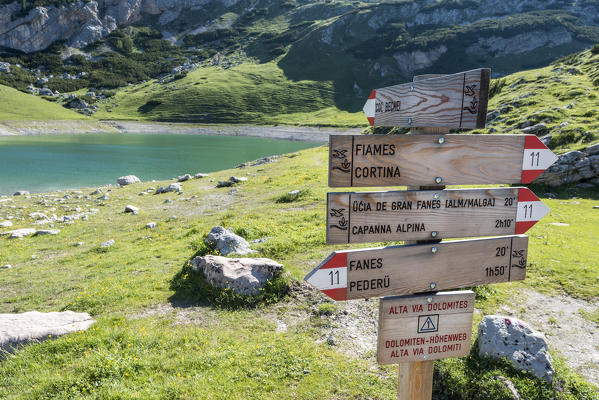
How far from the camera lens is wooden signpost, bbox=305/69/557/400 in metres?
4.06

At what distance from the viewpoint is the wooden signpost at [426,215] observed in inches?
160

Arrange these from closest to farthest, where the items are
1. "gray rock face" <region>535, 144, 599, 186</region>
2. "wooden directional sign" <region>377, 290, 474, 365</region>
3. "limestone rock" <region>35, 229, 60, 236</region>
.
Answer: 1. "wooden directional sign" <region>377, 290, 474, 365</region>
2. "limestone rock" <region>35, 229, 60, 236</region>
3. "gray rock face" <region>535, 144, 599, 186</region>

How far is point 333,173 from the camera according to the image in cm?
390

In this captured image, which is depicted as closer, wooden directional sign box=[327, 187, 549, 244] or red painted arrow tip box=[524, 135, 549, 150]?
wooden directional sign box=[327, 187, 549, 244]

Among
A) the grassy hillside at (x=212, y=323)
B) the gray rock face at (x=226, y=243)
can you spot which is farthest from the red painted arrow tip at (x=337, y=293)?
the gray rock face at (x=226, y=243)

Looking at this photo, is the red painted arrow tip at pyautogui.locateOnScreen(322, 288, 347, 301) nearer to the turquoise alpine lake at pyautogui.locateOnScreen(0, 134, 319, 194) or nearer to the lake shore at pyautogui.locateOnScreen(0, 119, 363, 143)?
the turquoise alpine lake at pyautogui.locateOnScreen(0, 134, 319, 194)

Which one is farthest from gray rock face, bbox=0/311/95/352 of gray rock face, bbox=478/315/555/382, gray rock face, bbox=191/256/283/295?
gray rock face, bbox=478/315/555/382

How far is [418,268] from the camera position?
429cm

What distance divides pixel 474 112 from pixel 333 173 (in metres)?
1.86

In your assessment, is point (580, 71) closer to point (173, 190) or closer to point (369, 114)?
point (173, 190)

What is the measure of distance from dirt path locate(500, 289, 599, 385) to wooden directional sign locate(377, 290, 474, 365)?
482cm

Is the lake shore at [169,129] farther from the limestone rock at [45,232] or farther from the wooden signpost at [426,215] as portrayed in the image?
the wooden signpost at [426,215]

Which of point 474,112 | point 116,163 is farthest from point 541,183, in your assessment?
point 116,163

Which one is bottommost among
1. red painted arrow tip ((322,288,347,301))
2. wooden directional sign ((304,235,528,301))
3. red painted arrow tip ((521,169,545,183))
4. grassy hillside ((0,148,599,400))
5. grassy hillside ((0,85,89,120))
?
grassy hillside ((0,148,599,400))
